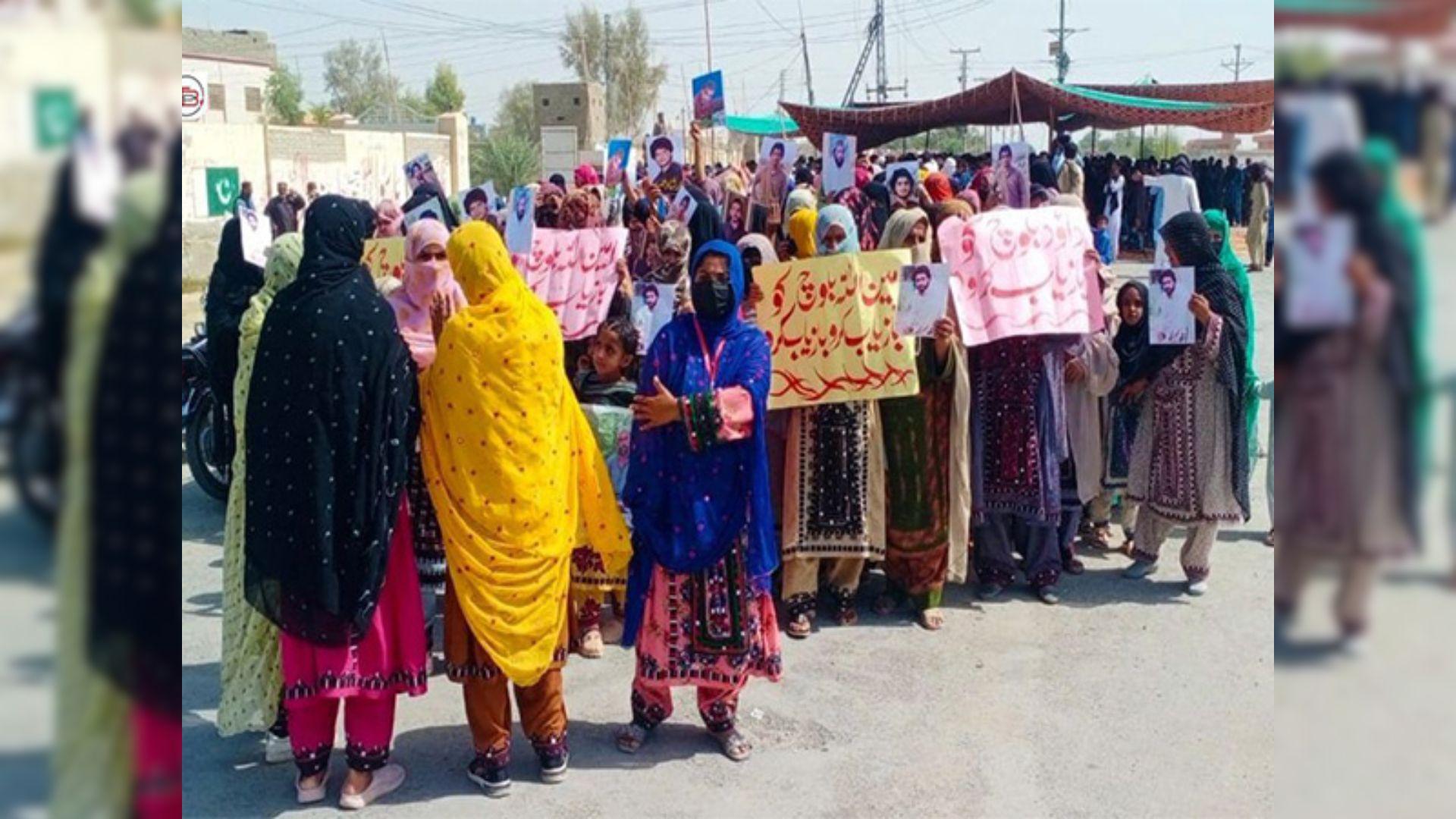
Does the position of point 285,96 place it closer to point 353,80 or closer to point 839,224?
point 353,80

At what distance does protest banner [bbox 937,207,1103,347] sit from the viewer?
186 inches

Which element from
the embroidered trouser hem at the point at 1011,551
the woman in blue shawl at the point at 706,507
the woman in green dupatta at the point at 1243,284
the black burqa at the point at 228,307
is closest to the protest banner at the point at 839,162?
the woman in green dupatta at the point at 1243,284

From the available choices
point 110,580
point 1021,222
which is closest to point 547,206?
point 1021,222

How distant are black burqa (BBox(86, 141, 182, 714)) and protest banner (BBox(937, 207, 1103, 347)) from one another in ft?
12.3

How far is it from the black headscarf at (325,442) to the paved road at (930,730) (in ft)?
2.05

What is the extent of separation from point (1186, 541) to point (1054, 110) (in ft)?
51.6

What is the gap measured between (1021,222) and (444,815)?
2.92m

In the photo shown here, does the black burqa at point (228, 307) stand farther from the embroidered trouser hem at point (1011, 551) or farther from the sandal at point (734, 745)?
the embroidered trouser hem at point (1011, 551)

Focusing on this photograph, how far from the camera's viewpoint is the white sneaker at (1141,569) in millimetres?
5227

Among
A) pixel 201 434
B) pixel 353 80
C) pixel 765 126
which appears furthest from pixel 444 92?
pixel 201 434

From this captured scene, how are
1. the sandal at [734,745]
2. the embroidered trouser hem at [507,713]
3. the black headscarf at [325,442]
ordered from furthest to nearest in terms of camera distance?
1. the sandal at [734,745]
2. the embroidered trouser hem at [507,713]
3. the black headscarf at [325,442]

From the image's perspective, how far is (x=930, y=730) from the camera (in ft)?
12.7

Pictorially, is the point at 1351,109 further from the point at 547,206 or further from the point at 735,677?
the point at 547,206

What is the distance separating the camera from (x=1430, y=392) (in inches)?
36.9
